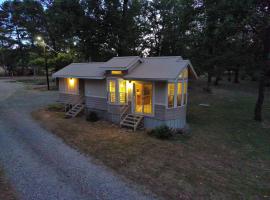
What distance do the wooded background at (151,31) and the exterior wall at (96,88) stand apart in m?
8.54

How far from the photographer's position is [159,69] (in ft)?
42.8

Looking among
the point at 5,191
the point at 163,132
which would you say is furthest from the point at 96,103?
the point at 5,191

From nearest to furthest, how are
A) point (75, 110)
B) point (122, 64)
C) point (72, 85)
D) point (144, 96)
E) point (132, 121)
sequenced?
point (144, 96), point (132, 121), point (122, 64), point (75, 110), point (72, 85)

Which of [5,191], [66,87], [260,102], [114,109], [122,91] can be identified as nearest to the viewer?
[5,191]

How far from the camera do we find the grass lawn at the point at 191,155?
7105 mm

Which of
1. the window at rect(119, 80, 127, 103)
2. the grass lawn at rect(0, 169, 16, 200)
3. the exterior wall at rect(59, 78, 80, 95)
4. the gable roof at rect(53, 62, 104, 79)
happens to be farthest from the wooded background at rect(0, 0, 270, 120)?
the grass lawn at rect(0, 169, 16, 200)

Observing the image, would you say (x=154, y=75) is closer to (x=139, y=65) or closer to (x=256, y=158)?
(x=139, y=65)

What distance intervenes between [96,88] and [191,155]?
29.2 feet

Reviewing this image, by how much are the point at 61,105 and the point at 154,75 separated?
1151 cm

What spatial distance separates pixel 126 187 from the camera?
22.4ft

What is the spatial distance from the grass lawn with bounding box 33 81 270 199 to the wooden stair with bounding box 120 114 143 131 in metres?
0.56

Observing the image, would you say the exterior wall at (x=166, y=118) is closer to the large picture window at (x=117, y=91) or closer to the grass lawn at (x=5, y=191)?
the large picture window at (x=117, y=91)

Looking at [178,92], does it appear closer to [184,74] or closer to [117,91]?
[184,74]

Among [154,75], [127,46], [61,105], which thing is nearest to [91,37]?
[127,46]
